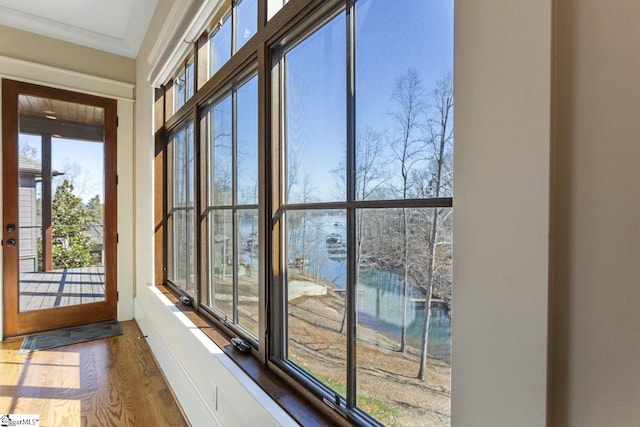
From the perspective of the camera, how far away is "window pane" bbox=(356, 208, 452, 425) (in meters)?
0.69

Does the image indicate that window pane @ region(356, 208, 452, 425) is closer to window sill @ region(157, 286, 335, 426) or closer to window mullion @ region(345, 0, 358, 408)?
window mullion @ region(345, 0, 358, 408)

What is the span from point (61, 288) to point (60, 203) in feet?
2.84

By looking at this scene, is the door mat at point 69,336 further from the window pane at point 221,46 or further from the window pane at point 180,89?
the window pane at point 221,46

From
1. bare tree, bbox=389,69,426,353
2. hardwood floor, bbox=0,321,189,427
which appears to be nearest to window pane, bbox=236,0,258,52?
bare tree, bbox=389,69,426,353

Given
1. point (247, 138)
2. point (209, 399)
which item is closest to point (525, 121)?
point (247, 138)

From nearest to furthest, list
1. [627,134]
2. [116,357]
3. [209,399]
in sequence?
[627,134]
[209,399]
[116,357]

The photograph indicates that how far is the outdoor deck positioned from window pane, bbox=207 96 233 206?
232cm

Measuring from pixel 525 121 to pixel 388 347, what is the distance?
622 mm

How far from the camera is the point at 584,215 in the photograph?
0.41 metres

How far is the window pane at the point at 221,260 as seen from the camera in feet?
A: 5.66

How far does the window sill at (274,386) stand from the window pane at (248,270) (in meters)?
0.13

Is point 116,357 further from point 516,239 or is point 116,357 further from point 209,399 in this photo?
point 516,239

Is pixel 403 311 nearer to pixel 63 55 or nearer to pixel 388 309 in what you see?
pixel 388 309

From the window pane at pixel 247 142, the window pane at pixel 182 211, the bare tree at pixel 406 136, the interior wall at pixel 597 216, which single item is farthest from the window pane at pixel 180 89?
the interior wall at pixel 597 216
